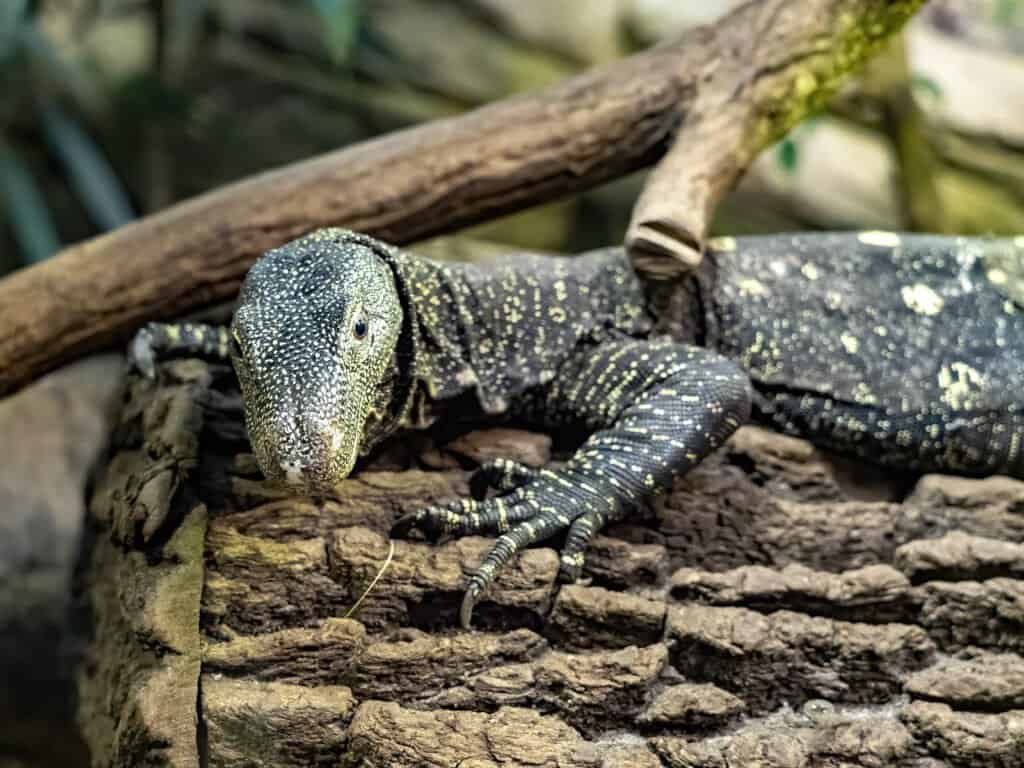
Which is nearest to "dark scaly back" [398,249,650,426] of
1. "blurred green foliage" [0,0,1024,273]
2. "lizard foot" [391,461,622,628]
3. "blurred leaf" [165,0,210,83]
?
"lizard foot" [391,461,622,628]

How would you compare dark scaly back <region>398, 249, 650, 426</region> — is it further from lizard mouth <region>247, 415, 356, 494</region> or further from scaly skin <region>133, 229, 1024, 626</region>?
lizard mouth <region>247, 415, 356, 494</region>

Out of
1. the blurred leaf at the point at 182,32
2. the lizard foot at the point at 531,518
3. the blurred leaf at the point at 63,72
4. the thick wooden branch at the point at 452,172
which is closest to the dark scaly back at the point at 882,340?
the thick wooden branch at the point at 452,172

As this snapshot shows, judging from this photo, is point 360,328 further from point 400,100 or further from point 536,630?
point 400,100

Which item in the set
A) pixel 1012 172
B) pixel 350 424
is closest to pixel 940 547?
pixel 350 424

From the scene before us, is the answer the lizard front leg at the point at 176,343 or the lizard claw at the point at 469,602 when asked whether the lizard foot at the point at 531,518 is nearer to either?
the lizard claw at the point at 469,602

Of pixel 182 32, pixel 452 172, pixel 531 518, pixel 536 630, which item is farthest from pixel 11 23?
pixel 536 630


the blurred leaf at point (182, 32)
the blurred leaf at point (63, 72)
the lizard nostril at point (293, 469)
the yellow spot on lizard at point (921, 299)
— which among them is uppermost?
the blurred leaf at point (182, 32)
